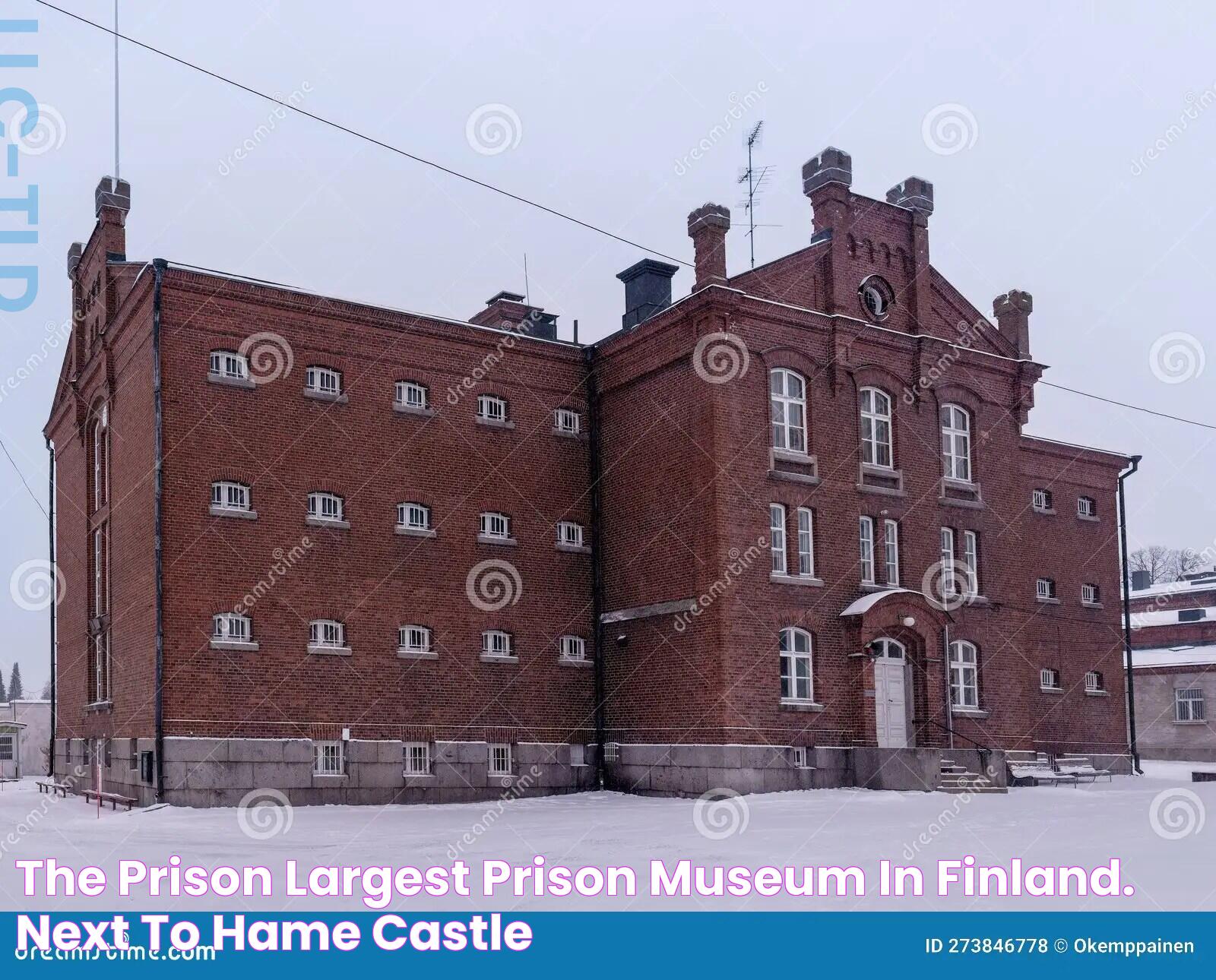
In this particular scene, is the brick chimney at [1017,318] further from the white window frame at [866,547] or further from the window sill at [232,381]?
the window sill at [232,381]

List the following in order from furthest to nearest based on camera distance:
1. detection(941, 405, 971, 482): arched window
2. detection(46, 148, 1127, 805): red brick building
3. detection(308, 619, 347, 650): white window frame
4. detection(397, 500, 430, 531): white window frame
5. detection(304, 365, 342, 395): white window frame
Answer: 1. detection(941, 405, 971, 482): arched window
2. detection(397, 500, 430, 531): white window frame
3. detection(304, 365, 342, 395): white window frame
4. detection(308, 619, 347, 650): white window frame
5. detection(46, 148, 1127, 805): red brick building

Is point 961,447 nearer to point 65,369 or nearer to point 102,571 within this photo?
point 102,571

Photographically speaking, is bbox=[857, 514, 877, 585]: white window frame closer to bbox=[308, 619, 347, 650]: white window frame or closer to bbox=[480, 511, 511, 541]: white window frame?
bbox=[480, 511, 511, 541]: white window frame

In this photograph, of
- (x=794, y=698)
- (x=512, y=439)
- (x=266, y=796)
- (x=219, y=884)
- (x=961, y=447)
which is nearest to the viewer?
(x=219, y=884)

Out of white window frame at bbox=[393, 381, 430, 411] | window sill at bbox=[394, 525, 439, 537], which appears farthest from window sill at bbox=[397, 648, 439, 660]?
white window frame at bbox=[393, 381, 430, 411]

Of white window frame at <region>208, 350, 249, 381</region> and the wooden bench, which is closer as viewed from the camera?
the wooden bench

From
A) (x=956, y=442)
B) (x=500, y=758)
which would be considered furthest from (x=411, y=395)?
(x=956, y=442)

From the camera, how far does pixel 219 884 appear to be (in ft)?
45.7

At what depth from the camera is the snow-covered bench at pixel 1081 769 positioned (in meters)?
32.6

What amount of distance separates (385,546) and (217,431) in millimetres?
4147

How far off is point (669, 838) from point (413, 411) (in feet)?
43.7

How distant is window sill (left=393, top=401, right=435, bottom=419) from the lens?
28.8 meters

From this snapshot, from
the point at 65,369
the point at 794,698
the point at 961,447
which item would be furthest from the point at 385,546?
the point at 961,447

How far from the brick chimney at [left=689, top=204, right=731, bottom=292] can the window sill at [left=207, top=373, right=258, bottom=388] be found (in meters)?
9.24
